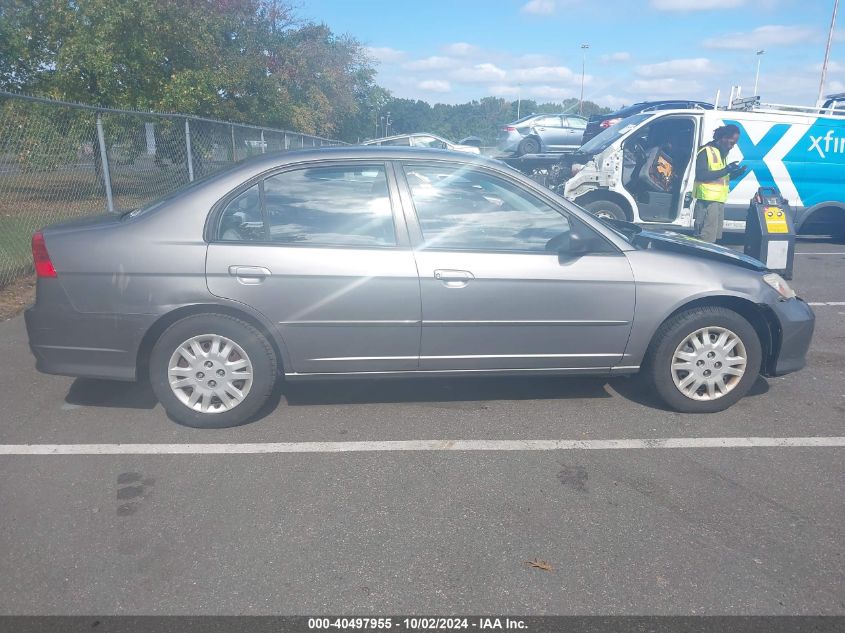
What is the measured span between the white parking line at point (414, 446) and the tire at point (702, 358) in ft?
1.28

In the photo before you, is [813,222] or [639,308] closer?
[639,308]

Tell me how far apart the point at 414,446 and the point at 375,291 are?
93cm

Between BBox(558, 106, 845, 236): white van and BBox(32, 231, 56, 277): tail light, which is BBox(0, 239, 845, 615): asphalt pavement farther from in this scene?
BBox(558, 106, 845, 236): white van

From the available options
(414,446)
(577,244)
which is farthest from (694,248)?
(414,446)

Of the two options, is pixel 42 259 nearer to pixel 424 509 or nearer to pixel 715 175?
pixel 424 509

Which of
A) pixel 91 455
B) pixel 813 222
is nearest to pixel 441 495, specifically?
pixel 91 455

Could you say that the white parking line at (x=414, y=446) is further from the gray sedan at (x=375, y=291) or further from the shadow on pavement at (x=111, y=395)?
the shadow on pavement at (x=111, y=395)

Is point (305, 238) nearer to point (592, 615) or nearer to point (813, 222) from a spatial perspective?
point (592, 615)

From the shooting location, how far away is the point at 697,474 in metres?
3.63

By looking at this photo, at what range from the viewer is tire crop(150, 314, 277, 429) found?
13.1ft

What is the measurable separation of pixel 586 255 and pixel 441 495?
1764mm

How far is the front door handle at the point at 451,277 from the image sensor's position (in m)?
4.06

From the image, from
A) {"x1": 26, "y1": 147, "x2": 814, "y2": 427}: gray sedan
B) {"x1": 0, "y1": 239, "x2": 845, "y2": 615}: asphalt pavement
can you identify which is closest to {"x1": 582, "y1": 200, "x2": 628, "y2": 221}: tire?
{"x1": 0, "y1": 239, "x2": 845, "y2": 615}: asphalt pavement

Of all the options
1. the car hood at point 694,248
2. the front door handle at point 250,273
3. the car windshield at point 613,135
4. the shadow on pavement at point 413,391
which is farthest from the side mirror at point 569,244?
the car windshield at point 613,135
